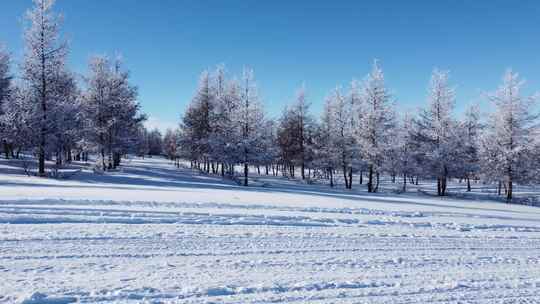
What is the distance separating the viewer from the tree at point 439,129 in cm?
2861

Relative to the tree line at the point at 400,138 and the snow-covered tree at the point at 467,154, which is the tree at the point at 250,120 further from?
the snow-covered tree at the point at 467,154

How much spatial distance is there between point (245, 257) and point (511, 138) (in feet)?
98.3

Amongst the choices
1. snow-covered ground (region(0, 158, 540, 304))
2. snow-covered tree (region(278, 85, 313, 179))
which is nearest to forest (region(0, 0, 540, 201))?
snow-covered tree (region(278, 85, 313, 179))

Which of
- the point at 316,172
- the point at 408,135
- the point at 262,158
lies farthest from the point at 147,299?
the point at 316,172

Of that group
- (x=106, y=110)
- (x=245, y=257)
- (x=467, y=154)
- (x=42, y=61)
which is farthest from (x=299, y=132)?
(x=245, y=257)

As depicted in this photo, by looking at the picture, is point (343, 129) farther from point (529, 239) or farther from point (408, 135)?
point (529, 239)

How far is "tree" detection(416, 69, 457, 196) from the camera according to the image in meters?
28.6

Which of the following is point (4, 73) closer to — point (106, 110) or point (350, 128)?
point (106, 110)

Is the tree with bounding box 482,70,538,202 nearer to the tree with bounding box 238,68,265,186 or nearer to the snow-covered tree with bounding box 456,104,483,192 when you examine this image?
the snow-covered tree with bounding box 456,104,483,192

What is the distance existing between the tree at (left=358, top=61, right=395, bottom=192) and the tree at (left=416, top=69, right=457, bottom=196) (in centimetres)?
397

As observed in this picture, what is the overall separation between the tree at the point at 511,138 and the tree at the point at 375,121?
8.64 meters

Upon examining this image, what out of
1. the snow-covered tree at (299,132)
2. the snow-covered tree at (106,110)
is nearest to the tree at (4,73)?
the snow-covered tree at (106,110)

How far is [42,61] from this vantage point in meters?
21.3

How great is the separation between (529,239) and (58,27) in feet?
90.7
